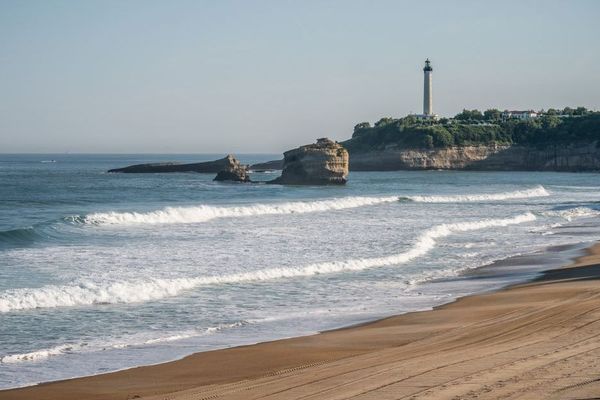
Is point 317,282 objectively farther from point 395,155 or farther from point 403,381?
point 395,155

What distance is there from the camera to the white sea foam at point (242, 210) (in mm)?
33781

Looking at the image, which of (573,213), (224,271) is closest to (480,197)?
(573,213)

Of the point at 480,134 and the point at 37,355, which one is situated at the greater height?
the point at 480,134

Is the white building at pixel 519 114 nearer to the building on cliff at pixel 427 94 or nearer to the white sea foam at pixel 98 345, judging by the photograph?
the building on cliff at pixel 427 94

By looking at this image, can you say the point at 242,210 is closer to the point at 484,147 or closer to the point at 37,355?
the point at 37,355

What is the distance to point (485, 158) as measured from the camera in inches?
4643

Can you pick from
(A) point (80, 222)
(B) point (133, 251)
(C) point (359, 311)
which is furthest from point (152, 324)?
(A) point (80, 222)

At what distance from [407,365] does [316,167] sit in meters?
62.2

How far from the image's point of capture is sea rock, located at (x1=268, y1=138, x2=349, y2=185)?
7181cm

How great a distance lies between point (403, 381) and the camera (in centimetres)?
888

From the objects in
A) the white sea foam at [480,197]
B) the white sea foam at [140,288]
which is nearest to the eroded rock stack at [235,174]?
the white sea foam at [480,197]

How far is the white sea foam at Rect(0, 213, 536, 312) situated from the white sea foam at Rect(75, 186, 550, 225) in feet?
43.5

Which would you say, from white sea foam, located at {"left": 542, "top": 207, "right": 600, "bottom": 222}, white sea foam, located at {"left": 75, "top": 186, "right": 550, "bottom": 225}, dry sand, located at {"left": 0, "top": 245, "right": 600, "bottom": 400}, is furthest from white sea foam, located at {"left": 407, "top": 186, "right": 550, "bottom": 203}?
dry sand, located at {"left": 0, "top": 245, "right": 600, "bottom": 400}

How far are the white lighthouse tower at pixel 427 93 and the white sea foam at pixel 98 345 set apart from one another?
118 m
